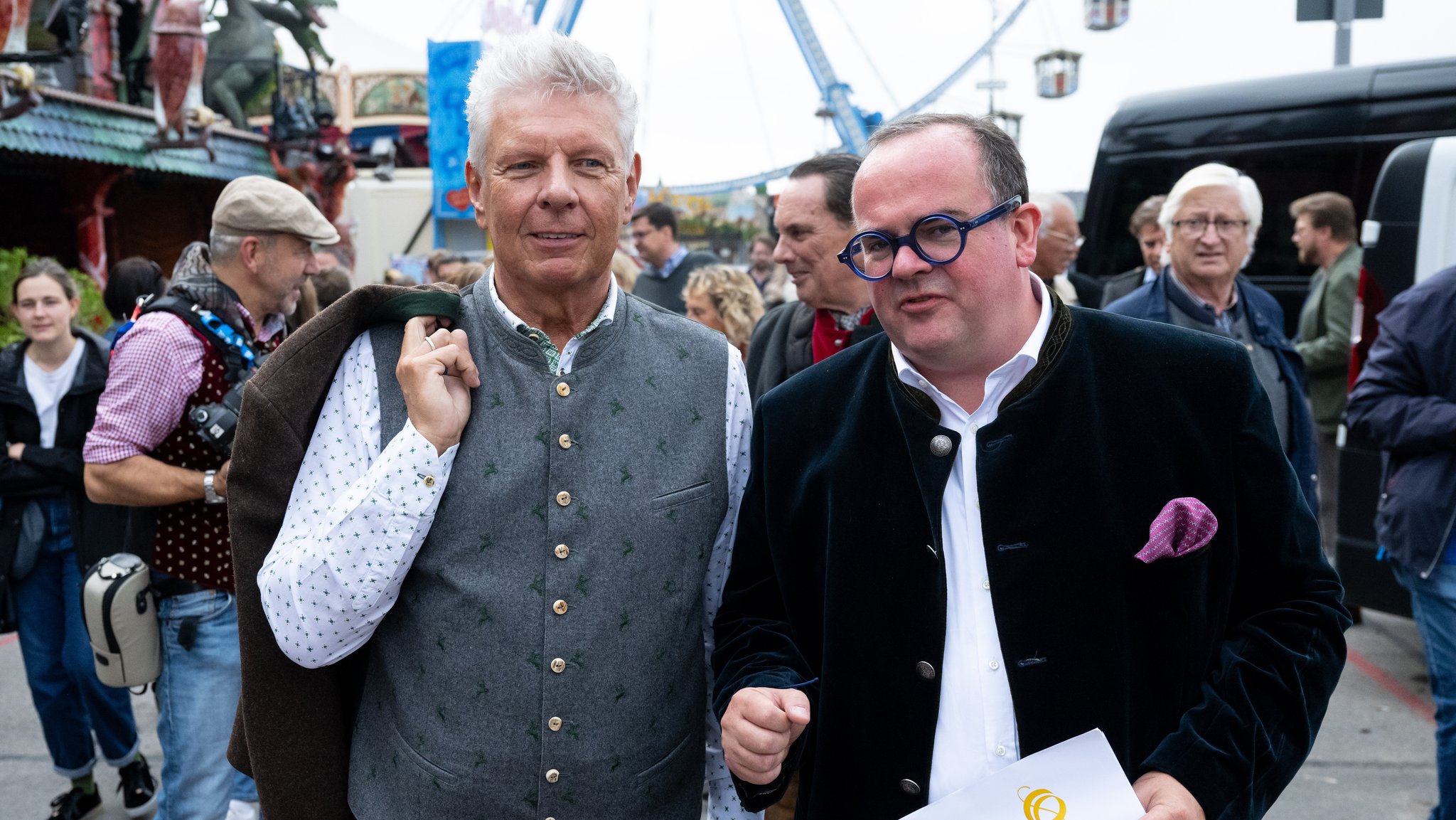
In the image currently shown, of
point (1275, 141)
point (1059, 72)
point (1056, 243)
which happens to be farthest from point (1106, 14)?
point (1056, 243)

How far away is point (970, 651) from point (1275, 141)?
6514mm

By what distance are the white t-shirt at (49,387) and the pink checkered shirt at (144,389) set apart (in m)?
1.16

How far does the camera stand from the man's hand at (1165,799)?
1.45 metres

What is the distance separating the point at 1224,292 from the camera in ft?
11.8

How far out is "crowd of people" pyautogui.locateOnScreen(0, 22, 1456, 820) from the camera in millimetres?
1567

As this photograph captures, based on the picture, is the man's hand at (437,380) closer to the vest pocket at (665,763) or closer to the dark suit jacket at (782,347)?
the vest pocket at (665,763)

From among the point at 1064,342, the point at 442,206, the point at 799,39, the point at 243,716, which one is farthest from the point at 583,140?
the point at 799,39

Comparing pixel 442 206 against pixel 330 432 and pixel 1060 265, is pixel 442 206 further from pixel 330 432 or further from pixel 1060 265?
pixel 330 432

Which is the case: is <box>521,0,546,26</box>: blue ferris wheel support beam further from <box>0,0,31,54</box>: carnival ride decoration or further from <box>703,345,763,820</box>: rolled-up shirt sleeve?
<box>703,345,763,820</box>: rolled-up shirt sleeve

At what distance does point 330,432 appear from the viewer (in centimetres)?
173

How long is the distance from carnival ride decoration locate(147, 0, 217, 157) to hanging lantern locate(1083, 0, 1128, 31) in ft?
34.1

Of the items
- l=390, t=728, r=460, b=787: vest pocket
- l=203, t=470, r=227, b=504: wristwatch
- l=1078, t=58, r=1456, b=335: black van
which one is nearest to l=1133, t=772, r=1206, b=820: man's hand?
l=390, t=728, r=460, b=787: vest pocket

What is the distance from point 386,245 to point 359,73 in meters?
6.07

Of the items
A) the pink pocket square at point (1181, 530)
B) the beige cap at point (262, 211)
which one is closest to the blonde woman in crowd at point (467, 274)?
the beige cap at point (262, 211)
